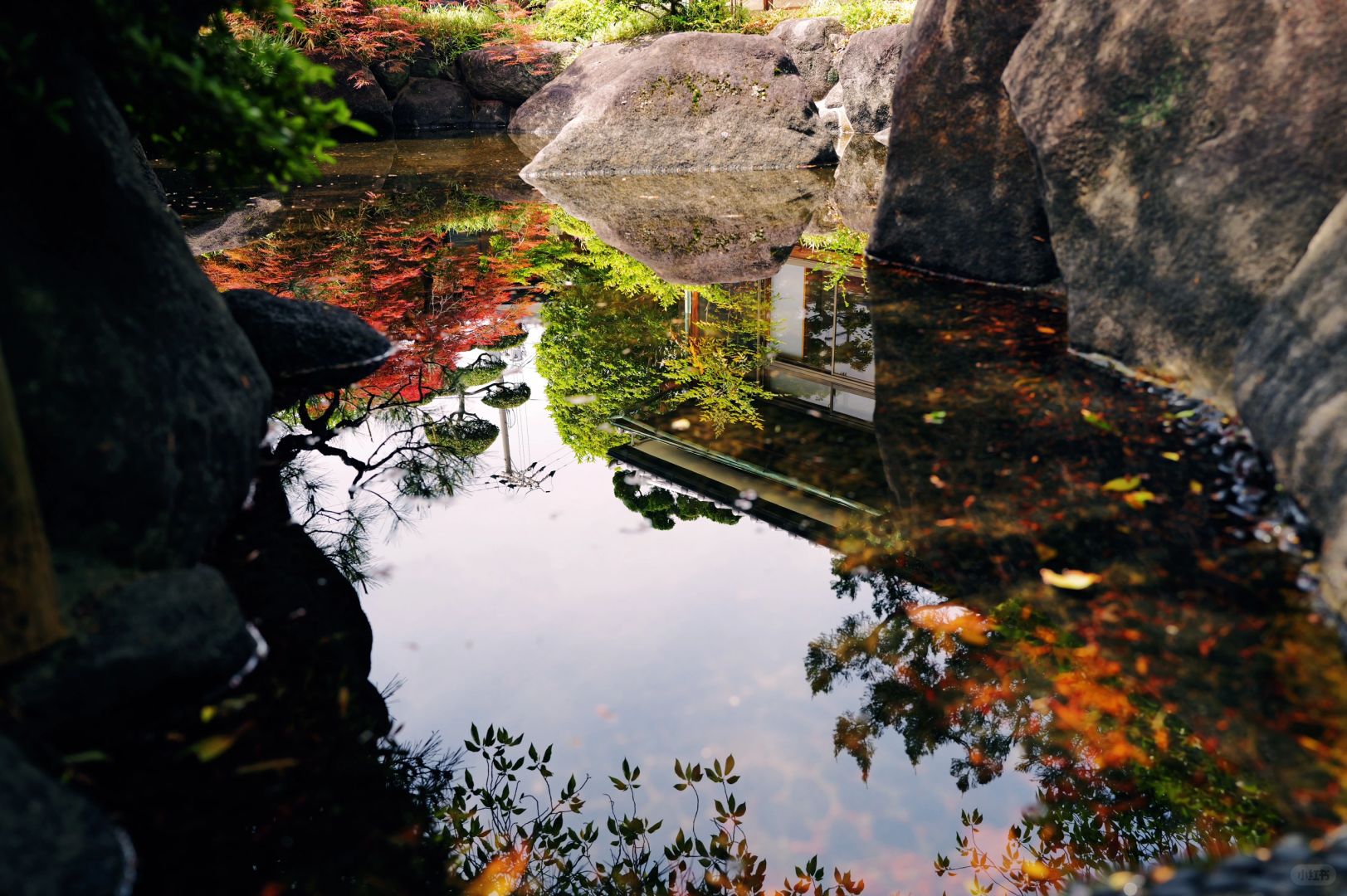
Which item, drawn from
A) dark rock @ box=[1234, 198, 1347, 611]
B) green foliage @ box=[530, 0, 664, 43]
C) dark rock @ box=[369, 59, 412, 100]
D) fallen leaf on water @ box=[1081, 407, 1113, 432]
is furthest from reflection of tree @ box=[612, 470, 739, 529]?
dark rock @ box=[369, 59, 412, 100]

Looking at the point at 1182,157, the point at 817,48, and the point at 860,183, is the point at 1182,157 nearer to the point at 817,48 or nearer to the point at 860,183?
the point at 860,183

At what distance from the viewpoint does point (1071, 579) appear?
3.29 m

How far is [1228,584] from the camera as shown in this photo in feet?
10.3

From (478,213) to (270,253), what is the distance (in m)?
2.81

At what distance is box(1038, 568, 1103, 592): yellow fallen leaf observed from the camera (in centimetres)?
325

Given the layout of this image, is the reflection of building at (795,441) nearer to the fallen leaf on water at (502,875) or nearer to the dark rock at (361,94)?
the fallen leaf on water at (502,875)

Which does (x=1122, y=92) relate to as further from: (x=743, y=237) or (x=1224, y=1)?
(x=743, y=237)

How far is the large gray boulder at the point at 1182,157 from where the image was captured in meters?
4.12

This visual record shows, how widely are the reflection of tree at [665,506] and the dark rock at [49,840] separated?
8.05 ft

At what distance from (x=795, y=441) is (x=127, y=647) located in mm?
3119

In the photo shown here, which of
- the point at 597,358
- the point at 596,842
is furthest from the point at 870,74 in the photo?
the point at 596,842

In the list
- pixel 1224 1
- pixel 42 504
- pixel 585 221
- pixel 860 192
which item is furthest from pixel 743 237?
pixel 42 504

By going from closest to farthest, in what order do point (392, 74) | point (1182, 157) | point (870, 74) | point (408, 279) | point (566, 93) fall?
point (1182, 157), point (408, 279), point (870, 74), point (566, 93), point (392, 74)

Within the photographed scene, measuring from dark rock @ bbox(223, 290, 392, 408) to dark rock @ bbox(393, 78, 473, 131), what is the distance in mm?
16582
